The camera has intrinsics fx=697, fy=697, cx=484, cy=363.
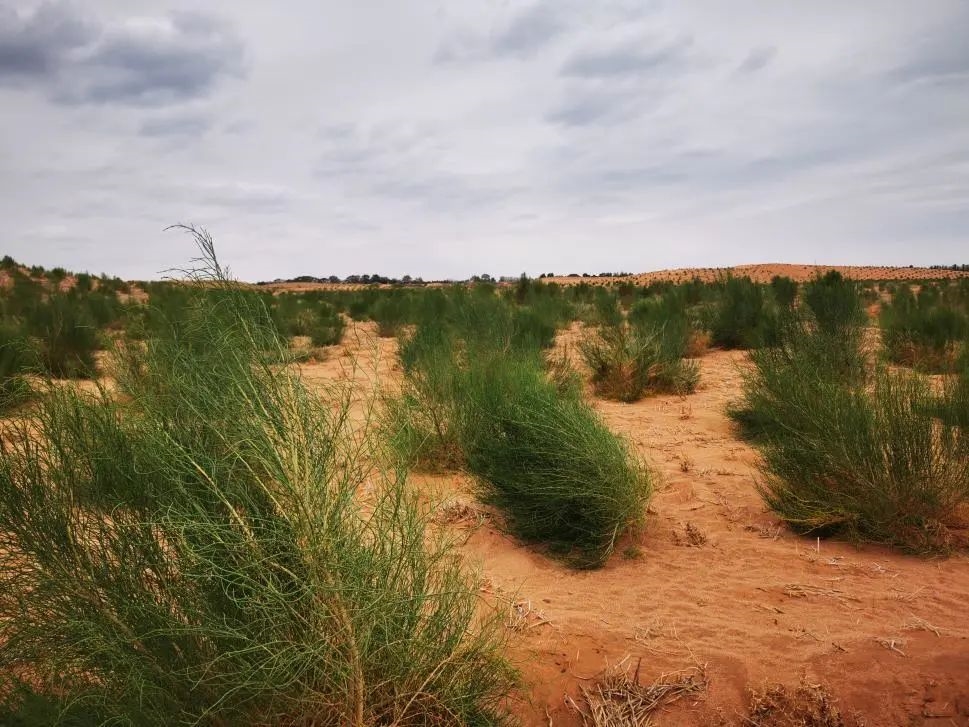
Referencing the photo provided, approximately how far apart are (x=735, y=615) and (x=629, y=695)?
1.17 metres

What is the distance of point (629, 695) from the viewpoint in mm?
3254

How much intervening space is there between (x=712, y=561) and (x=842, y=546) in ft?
3.15

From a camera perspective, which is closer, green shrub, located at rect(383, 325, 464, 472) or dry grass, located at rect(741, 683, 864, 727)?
dry grass, located at rect(741, 683, 864, 727)

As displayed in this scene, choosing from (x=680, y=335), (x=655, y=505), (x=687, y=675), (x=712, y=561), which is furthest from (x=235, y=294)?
(x=680, y=335)

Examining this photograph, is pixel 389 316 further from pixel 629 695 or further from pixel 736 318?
pixel 629 695

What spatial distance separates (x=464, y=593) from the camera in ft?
9.36

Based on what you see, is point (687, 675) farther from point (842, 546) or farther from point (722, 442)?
point (722, 442)

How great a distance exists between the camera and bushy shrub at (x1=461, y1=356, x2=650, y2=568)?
5066mm

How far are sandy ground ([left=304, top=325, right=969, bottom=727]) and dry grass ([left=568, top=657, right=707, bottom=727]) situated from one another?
5 centimetres

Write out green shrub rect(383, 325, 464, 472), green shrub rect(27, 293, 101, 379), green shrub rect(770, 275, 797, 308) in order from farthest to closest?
green shrub rect(770, 275, 797, 308)
green shrub rect(27, 293, 101, 379)
green shrub rect(383, 325, 464, 472)

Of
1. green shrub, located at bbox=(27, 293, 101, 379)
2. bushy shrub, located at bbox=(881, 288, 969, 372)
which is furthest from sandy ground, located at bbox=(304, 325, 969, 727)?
green shrub, located at bbox=(27, 293, 101, 379)

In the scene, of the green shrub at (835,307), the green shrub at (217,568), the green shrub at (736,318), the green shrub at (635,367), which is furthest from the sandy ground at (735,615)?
the green shrub at (736,318)

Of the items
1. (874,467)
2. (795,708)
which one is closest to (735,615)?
(795,708)

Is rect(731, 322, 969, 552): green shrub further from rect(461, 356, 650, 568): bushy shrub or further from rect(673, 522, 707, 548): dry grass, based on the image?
rect(461, 356, 650, 568): bushy shrub
